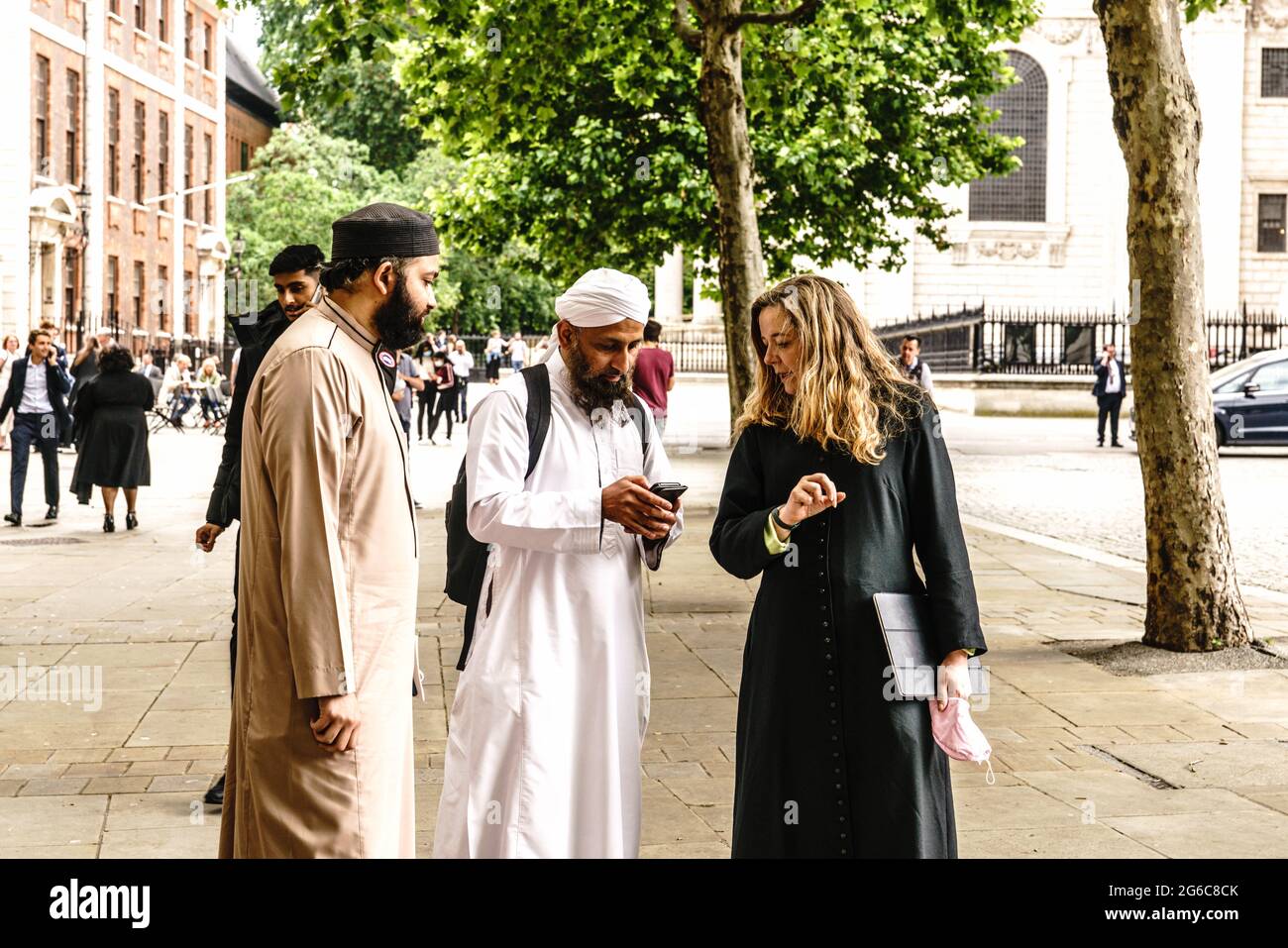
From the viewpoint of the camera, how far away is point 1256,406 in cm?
2492

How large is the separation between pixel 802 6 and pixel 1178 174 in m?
6.59

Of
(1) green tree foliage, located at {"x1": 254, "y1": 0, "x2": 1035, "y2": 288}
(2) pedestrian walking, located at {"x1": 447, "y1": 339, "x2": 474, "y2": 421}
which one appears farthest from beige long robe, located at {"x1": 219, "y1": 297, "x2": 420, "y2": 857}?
(2) pedestrian walking, located at {"x1": 447, "y1": 339, "x2": 474, "y2": 421}

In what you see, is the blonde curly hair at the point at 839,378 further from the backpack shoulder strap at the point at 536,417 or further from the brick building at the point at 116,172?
the brick building at the point at 116,172

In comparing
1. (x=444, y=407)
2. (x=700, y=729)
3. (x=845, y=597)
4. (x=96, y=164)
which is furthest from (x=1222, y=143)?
(x=845, y=597)

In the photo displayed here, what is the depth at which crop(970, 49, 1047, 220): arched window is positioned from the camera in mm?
48500

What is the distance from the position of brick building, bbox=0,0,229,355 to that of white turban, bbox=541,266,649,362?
3270 cm

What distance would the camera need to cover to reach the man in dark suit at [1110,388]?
2727 centimetres

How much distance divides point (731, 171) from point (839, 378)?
12.7 m

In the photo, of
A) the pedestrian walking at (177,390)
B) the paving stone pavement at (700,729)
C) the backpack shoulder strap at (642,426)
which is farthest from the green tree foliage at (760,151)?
the backpack shoulder strap at (642,426)

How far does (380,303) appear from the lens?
146 inches

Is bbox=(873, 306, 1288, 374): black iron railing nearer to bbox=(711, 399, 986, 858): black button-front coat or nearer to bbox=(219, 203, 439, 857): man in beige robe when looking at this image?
bbox=(711, 399, 986, 858): black button-front coat
